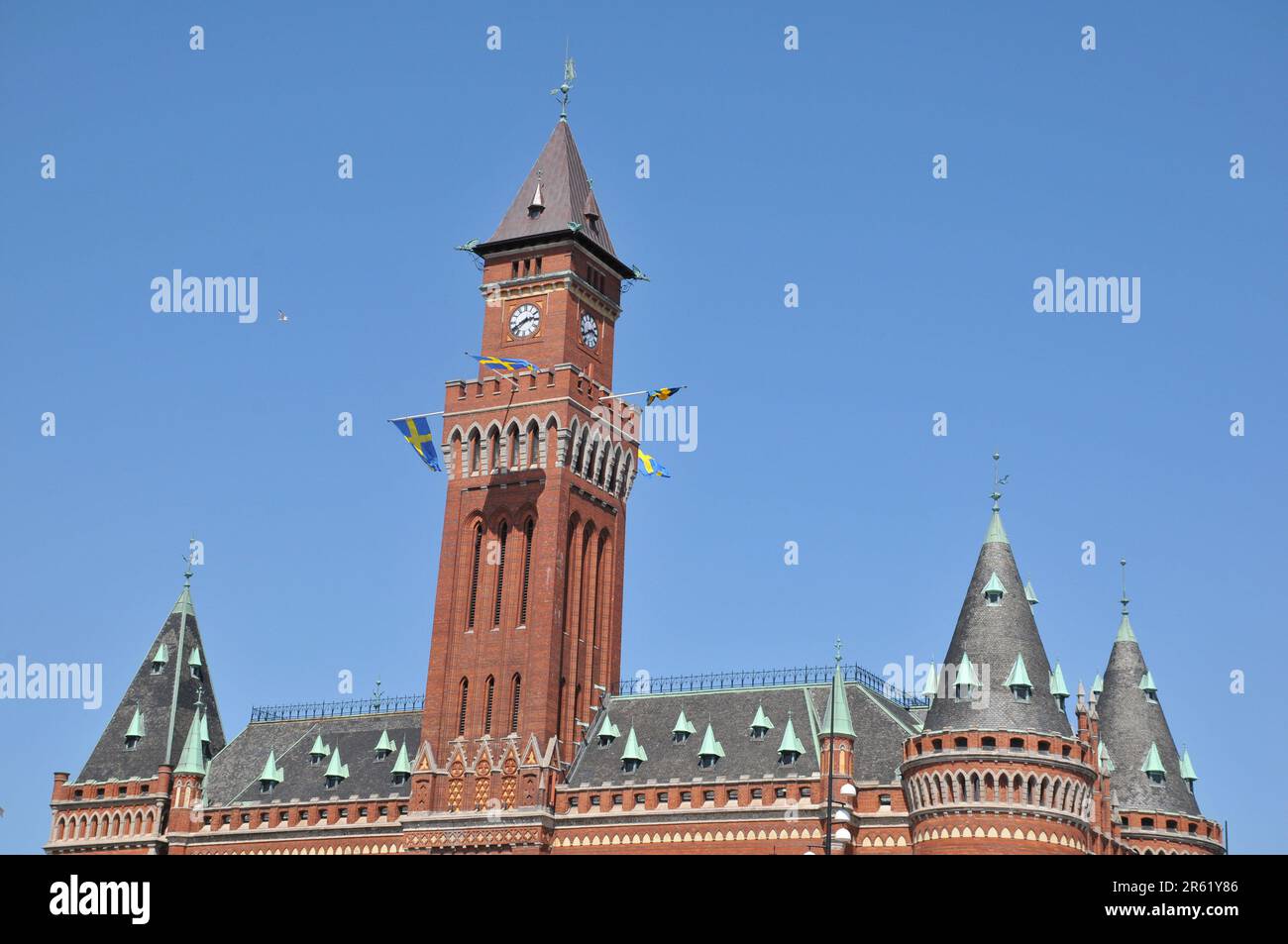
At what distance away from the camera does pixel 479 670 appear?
104 metres

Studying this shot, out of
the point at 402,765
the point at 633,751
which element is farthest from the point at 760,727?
the point at 402,765

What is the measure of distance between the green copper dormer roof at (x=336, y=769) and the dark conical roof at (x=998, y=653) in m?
34.1

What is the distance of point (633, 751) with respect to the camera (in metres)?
101

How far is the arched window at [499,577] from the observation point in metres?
105

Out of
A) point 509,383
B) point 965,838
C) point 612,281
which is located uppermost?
point 612,281

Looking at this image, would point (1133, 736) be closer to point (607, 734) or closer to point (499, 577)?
point (607, 734)

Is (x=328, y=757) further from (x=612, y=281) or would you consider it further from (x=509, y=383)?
(x=612, y=281)

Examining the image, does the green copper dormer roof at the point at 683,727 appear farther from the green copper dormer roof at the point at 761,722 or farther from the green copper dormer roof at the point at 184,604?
the green copper dormer roof at the point at 184,604

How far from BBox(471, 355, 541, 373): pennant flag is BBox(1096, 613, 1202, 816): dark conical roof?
113 ft

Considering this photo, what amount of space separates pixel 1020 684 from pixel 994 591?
17.5 feet

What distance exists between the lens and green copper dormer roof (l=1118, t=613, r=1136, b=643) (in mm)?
106500

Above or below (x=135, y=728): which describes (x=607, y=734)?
below
